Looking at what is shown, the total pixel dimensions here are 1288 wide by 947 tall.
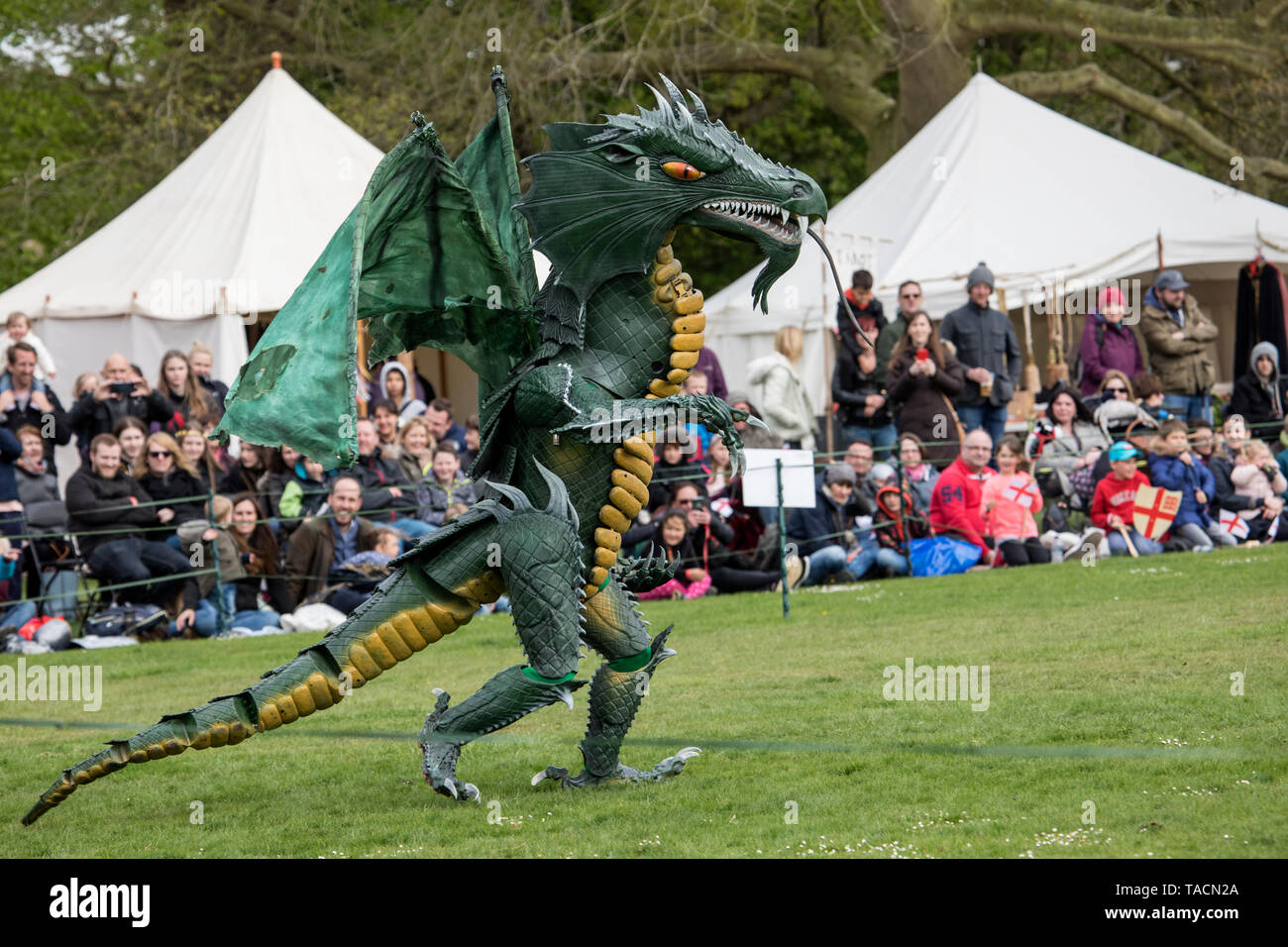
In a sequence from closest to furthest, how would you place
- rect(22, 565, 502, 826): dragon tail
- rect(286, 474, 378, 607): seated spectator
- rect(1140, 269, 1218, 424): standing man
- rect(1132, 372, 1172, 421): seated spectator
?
rect(22, 565, 502, 826): dragon tail
rect(286, 474, 378, 607): seated spectator
rect(1132, 372, 1172, 421): seated spectator
rect(1140, 269, 1218, 424): standing man

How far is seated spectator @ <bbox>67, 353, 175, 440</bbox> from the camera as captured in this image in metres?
14.3

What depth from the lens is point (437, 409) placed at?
15.2 m

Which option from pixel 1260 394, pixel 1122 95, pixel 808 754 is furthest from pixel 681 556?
pixel 1122 95

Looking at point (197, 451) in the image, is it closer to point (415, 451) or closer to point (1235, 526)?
point (415, 451)

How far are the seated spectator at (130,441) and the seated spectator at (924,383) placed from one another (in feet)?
20.3

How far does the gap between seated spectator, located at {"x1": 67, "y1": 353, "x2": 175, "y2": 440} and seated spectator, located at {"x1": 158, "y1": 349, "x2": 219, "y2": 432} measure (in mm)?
299

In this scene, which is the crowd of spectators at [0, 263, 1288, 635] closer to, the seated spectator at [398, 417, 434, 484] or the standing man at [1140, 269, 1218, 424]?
the seated spectator at [398, 417, 434, 484]

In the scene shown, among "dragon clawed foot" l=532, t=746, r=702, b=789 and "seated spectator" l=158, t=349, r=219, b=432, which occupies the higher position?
"seated spectator" l=158, t=349, r=219, b=432

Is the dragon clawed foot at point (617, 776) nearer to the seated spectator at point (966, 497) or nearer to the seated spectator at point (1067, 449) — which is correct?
the seated spectator at point (966, 497)

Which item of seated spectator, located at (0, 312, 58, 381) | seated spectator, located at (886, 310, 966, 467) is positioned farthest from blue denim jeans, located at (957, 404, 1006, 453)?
seated spectator, located at (0, 312, 58, 381)

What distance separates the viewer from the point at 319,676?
6766 mm

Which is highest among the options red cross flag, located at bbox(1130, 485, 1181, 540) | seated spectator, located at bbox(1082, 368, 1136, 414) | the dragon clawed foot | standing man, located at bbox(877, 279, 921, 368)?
standing man, located at bbox(877, 279, 921, 368)
